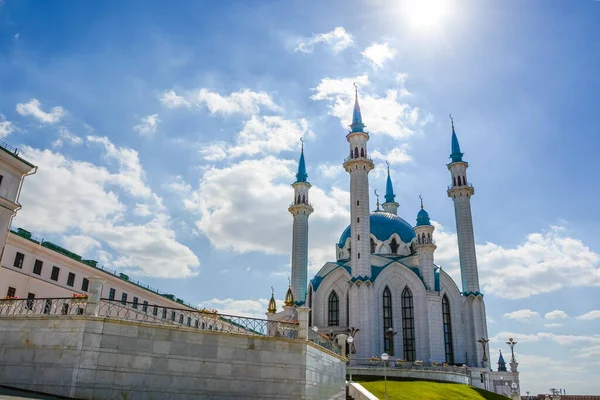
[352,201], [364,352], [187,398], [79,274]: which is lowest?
[187,398]

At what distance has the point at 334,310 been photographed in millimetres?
57406

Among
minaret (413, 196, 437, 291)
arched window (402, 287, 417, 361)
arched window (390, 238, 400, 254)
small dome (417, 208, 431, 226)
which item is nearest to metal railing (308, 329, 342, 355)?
arched window (402, 287, 417, 361)

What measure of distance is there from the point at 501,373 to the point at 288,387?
4490cm

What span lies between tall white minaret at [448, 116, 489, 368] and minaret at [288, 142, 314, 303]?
1883cm

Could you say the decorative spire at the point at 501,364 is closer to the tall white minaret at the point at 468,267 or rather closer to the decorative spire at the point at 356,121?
the tall white minaret at the point at 468,267

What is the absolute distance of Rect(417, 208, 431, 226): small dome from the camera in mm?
57388

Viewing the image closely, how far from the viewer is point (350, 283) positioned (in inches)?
2051

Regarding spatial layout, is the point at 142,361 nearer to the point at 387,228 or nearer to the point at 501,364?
the point at 387,228

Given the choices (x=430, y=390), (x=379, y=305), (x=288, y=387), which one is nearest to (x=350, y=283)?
(x=379, y=305)

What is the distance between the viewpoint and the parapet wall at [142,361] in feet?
60.5

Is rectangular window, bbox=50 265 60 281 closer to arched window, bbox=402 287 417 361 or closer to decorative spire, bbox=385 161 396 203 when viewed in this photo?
arched window, bbox=402 287 417 361

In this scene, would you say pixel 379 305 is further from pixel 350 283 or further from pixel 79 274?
pixel 79 274

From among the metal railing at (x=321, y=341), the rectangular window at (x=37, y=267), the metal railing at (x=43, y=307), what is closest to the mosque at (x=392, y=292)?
the metal railing at (x=321, y=341)

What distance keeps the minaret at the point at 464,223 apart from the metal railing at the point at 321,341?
110ft
